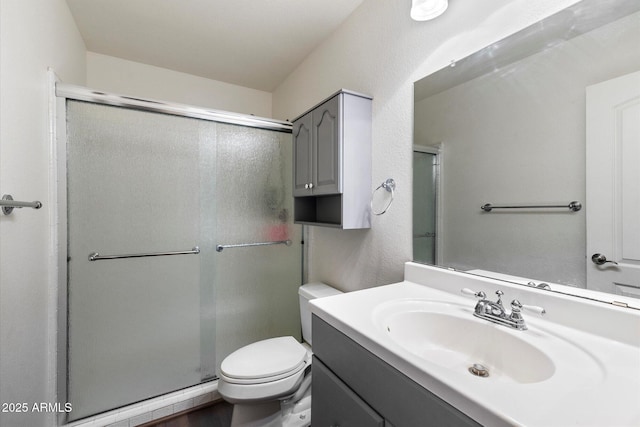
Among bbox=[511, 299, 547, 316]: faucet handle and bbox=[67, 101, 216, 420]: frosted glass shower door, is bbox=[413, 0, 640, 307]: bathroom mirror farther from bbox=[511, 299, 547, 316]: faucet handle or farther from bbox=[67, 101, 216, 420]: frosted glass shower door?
bbox=[67, 101, 216, 420]: frosted glass shower door

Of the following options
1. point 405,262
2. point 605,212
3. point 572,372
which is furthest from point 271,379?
point 605,212

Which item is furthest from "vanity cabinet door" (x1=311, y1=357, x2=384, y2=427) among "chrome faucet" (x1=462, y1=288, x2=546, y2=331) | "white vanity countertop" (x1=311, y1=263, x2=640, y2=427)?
"chrome faucet" (x1=462, y1=288, x2=546, y2=331)

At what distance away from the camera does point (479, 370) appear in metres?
0.72

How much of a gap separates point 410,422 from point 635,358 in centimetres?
49

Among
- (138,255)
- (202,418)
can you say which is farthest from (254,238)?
(202,418)

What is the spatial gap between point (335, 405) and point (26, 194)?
4.62 ft

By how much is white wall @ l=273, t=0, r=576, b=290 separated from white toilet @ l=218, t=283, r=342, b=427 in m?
0.52

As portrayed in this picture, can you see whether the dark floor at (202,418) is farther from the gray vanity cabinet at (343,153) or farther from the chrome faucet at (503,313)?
the chrome faucet at (503,313)

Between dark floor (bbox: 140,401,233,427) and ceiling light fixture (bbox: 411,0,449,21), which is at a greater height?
ceiling light fixture (bbox: 411,0,449,21)

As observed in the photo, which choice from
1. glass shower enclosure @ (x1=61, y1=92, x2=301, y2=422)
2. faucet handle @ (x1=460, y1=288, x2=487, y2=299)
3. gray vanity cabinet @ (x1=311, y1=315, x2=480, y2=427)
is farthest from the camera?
glass shower enclosure @ (x1=61, y1=92, x2=301, y2=422)

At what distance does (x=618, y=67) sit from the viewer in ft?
2.23

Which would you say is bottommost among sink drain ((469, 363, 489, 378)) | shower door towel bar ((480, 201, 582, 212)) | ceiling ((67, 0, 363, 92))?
sink drain ((469, 363, 489, 378))

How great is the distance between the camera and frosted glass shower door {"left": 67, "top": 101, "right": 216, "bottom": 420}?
4.60 ft

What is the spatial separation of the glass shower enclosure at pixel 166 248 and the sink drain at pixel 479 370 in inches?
55.1
